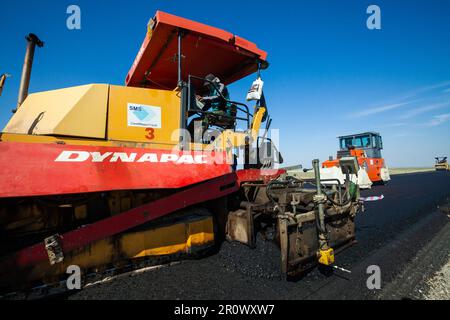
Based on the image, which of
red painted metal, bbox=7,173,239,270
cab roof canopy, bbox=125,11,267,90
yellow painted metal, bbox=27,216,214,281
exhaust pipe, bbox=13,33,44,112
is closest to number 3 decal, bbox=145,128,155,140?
red painted metal, bbox=7,173,239,270

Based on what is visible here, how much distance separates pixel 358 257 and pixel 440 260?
1.07 m

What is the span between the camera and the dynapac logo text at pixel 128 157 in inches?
81.0

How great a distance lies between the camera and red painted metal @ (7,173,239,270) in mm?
2082

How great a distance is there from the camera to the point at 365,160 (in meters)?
12.2

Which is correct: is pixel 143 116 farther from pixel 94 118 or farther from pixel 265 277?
pixel 265 277

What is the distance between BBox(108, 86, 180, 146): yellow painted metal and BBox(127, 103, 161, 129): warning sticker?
0.03m

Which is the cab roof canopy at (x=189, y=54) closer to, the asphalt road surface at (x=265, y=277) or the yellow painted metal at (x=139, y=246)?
the yellow painted metal at (x=139, y=246)

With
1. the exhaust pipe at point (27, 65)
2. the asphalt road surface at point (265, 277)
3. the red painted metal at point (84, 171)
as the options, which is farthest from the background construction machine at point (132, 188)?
the exhaust pipe at point (27, 65)

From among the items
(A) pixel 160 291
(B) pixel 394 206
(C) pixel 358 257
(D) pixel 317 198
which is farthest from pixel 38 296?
(B) pixel 394 206

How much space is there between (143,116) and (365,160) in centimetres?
1299

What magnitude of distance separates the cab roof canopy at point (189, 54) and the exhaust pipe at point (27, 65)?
145 cm
